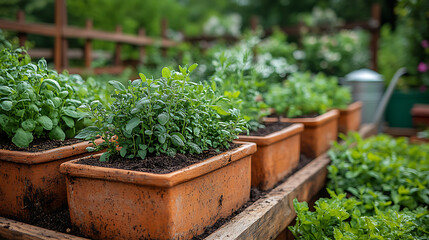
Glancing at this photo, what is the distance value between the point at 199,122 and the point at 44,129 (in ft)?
2.25

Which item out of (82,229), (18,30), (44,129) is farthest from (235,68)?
(18,30)

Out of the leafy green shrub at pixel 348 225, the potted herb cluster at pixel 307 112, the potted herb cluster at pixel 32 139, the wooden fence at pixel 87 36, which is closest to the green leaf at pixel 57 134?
the potted herb cluster at pixel 32 139

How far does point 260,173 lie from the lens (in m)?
1.61

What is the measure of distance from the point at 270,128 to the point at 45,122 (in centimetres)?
113

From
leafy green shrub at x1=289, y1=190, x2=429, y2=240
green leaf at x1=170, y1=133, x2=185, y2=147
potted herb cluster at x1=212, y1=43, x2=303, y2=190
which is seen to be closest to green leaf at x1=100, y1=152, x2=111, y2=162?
green leaf at x1=170, y1=133, x2=185, y2=147

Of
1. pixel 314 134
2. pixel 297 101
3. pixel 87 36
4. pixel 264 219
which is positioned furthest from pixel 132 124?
pixel 87 36

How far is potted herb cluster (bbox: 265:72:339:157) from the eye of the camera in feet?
7.36

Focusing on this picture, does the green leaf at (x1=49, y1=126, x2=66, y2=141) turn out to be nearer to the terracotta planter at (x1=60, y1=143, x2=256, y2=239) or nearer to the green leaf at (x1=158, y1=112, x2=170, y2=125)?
the terracotta planter at (x1=60, y1=143, x2=256, y2=239)

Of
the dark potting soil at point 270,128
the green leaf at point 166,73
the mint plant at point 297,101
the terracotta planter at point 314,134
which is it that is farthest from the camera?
the mint plant at point 297,101

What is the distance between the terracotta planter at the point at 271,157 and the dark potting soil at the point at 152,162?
0.43 m

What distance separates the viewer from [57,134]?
1420 mm

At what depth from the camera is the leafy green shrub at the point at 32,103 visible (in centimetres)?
128

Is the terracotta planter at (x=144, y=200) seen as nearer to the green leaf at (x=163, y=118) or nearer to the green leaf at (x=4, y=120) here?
the green leaf at (x=163, y=118)

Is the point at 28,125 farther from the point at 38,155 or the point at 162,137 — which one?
the point at 162,137
